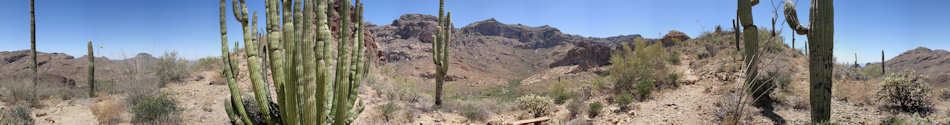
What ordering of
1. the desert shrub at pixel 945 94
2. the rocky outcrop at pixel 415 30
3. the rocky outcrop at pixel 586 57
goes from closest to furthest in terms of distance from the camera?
the desert shrub at pixel 945 94 < the rocky outcrop at pixel 586 57 < the rocky outcrop at pixel 415 30

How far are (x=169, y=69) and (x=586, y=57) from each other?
1879 inches

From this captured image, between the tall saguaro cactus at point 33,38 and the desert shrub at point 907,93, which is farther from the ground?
the tall saguaro cactus at point 33,38

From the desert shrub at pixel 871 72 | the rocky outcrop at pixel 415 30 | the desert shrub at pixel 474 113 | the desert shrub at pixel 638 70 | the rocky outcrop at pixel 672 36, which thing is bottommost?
the desert shrub at pixel 474 113

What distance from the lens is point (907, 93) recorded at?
6.25 m

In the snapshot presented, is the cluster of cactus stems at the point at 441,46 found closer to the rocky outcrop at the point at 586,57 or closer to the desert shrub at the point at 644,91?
the desert shrub at the point at 644,91

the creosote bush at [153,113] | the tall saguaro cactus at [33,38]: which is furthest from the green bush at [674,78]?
the tall saguaro cactus at [33,38]

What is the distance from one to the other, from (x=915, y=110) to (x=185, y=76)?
18.0 metres

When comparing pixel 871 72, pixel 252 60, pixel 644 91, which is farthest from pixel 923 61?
pixel 252 60

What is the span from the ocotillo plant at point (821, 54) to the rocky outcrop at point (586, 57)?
41.5 m

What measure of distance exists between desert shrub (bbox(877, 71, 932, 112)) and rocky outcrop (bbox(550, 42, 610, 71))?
38822 mm

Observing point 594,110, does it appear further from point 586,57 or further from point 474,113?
point 586,57

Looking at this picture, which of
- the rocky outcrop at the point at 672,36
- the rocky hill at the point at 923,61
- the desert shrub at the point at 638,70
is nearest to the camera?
the desert shrub at the point at 638,70

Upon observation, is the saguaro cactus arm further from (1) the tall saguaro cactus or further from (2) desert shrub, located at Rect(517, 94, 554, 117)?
(1) the tall saguaro cactus

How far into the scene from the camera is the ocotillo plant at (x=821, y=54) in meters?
4.21
